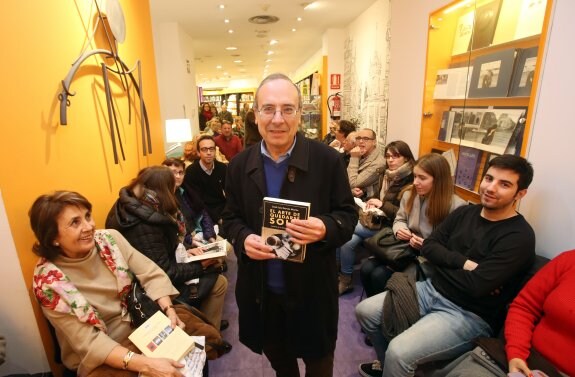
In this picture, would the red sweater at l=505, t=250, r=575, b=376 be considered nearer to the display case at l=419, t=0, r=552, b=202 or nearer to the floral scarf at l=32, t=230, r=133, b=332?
the display case at l=419, t=0, r=552, b=202

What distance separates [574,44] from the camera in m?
1.54

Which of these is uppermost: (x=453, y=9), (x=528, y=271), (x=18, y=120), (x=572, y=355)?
(x=453, y=9)

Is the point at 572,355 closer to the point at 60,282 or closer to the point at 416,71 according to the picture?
the point at 60,282

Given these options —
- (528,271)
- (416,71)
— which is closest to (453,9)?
(416,71)

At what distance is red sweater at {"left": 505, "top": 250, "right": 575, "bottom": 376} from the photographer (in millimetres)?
1269

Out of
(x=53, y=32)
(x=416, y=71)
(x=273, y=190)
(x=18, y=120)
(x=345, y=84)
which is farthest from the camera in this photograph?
(x=345, y=84)

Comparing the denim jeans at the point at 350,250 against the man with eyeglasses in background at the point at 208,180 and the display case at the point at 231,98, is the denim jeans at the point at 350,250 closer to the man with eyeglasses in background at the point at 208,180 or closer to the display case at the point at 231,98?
the man with eyeglasses in background at the point at 208,180

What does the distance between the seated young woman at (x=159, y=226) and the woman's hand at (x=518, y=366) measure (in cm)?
169

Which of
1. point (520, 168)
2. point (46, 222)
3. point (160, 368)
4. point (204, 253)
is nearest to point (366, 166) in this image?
point (520, 168)

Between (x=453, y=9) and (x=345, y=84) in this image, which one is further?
(x=345, y=84)

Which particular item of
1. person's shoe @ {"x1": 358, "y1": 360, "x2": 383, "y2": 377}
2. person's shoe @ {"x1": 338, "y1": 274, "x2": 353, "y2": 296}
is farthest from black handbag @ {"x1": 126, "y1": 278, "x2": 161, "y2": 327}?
person's shoe @ {"x1": 338, "y1": 274, "x2": 353, "y2": 296}

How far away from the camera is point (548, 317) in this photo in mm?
1354

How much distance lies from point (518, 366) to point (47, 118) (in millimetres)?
2467

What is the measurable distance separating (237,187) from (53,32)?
137 cm
